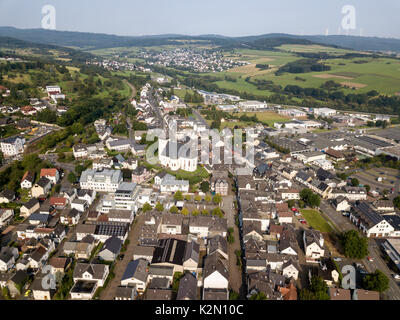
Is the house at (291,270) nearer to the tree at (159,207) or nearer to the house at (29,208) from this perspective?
the tree at (159,207)

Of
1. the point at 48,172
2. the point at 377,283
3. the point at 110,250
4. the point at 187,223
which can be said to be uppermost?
the point at 48,172

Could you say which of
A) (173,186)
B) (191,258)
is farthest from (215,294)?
(173,186)

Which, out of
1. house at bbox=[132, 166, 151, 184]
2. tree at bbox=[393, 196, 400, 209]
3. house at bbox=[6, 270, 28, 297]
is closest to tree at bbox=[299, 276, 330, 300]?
tree at bbox=[393, 196, 400, 209]

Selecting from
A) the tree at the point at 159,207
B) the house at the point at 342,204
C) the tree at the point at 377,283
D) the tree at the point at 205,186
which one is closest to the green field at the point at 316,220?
the house at the point at 342,204

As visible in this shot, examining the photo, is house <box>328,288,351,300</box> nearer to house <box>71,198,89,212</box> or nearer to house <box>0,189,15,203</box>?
house <box>71,198,89,212</box>

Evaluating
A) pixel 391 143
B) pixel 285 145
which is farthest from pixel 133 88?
pixel 391 143

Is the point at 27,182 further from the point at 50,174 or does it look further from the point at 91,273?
the point at 91,273
